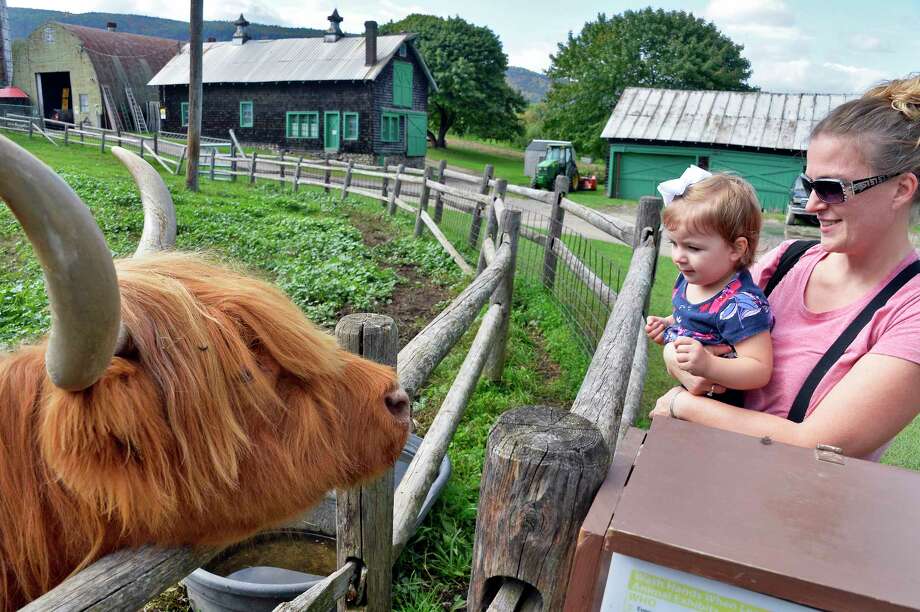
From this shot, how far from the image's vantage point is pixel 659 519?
0.96 metres

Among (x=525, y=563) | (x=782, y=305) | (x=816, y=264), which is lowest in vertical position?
(x=525, y=563)

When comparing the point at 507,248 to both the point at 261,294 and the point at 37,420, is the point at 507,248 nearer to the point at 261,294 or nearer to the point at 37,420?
the point at 261,294

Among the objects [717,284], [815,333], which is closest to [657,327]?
[717,284]

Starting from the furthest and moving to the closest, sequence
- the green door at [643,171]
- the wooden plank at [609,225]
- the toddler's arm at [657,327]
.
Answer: the green door at [643,171] < the wooden plank at [609,225] < the toddler's arm at [657,327]

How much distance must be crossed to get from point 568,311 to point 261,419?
5.99 meters

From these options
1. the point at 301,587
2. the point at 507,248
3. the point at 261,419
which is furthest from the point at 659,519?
the point at 507,248

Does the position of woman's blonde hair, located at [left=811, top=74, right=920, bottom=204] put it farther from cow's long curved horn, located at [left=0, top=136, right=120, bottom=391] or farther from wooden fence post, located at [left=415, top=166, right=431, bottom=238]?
wooden fence post, located at [left=415, top=166, right=431, bottom=238]

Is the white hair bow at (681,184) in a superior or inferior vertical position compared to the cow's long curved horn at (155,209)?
superior

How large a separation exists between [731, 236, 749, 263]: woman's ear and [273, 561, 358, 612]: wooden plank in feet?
5.34

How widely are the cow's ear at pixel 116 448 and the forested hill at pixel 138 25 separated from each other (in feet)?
384

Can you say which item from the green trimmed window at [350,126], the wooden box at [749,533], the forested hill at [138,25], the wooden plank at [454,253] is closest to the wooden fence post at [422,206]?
the wooden plank at [454,253]

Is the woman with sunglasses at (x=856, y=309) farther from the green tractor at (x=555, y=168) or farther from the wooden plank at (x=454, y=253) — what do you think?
the green tractor at (x=555, y=168)

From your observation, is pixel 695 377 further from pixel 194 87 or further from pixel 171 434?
pixel 194 87

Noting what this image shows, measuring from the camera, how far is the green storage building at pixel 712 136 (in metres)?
24.1
